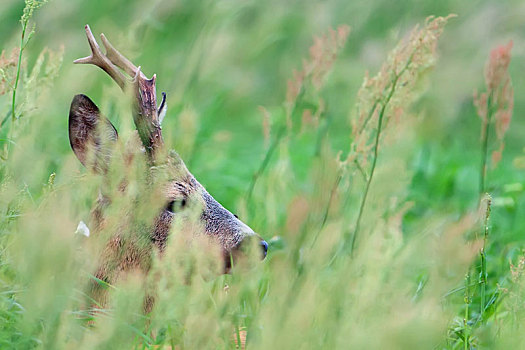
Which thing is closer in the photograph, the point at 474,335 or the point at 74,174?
the point at 74,174

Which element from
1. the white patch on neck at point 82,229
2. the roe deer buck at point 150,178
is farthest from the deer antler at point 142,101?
the white patch on neck at point 82,229

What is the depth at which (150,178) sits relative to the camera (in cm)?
225

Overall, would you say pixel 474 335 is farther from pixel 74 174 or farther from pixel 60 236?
pixel 60 236

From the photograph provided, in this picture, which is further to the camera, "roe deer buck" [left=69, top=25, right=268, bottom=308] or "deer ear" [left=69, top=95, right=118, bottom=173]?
"deer ear" [left=69, top=95, right=118, bottom=173]

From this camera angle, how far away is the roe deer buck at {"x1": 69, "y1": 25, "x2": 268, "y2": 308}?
223cm

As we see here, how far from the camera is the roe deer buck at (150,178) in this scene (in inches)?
88.0

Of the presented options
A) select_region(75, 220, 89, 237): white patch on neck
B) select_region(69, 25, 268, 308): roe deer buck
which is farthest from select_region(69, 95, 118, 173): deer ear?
select_region(75, 220, 89, 237): white patch on neck

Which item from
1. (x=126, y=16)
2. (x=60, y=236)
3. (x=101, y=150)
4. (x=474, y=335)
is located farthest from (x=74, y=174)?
(x=126, y=16)

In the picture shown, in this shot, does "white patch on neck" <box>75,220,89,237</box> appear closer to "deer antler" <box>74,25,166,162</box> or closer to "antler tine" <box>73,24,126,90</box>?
"deer antler" <box>74,25,166,162</box>

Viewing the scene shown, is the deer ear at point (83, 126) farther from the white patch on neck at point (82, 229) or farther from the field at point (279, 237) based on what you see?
the white patch on neck at point (82, 229)

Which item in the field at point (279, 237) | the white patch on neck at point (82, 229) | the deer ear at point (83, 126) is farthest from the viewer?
the deer ear at point (83, 126)

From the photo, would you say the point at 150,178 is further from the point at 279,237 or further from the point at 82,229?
the point at 279,237

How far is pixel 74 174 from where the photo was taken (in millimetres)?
1930

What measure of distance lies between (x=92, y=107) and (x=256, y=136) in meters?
4.22
